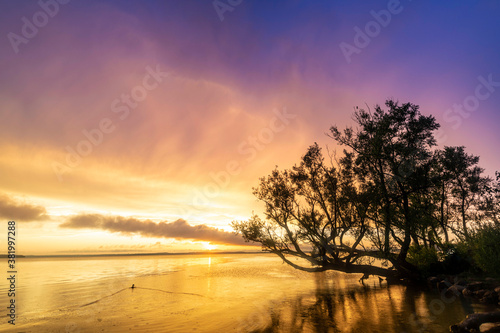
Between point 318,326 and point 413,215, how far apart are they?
1914cm

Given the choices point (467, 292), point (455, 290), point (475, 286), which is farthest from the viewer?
point (455, 290)

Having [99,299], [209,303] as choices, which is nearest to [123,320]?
[209,303]

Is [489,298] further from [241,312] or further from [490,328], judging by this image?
[241,312]

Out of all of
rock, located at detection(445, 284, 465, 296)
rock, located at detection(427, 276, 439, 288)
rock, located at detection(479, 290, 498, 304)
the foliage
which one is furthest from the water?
the foliage

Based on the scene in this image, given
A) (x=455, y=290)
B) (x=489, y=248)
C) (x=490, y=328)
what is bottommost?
(x=455, y=290)

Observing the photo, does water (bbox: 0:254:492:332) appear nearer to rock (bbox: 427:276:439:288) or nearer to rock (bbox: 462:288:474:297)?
rock (bbox: 462:288:474:297)

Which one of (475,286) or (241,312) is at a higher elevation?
(241,312)

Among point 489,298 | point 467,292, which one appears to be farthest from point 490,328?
point 467,292

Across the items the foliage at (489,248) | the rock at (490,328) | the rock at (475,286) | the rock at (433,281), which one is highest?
the foliage at (489,248)

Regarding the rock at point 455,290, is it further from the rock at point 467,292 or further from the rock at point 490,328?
the rock at point 490,328

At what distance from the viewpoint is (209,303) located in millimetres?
29906

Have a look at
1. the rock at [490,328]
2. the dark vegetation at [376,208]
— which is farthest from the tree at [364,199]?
the rock at [490,328]

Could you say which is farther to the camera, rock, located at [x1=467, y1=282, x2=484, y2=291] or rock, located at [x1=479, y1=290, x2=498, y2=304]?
rock, located at [x1=467, y1=282, x2=484, y2=291]

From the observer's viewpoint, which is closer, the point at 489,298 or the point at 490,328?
the point at 490,328
